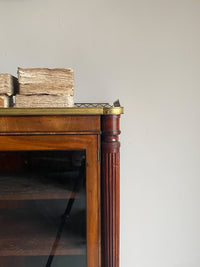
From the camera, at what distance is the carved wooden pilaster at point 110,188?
490 mm

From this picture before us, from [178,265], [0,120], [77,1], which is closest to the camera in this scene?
[0,120]

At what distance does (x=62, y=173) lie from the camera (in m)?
0.51

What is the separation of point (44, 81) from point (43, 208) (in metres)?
0.29

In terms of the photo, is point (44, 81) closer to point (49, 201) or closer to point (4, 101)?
point (4, 101)

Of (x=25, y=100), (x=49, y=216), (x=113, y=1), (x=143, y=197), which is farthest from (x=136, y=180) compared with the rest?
(x=113, y=1)

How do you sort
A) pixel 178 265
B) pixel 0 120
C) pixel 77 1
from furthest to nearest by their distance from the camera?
pixel 178 265 < pixel 77 1 < pixel 0 120

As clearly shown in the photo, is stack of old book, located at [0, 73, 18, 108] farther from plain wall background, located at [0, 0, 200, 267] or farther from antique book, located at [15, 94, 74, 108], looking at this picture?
plain wall background, located at [0, 0, 200, 267]

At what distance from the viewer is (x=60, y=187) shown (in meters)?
0.52

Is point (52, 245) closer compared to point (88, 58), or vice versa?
point (52, 245)

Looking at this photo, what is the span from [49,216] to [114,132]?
0.26 meters

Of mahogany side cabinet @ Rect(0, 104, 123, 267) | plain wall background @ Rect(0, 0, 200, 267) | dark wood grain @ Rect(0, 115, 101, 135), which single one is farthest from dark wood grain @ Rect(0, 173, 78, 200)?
plain wall background @ Rect(0, 0, 200, 267)

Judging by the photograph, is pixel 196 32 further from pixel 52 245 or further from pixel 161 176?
pixel 52 245

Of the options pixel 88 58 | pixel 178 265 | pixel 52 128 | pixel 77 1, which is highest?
pixel 77 1

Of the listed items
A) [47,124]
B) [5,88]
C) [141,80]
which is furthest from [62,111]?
[141,80]
